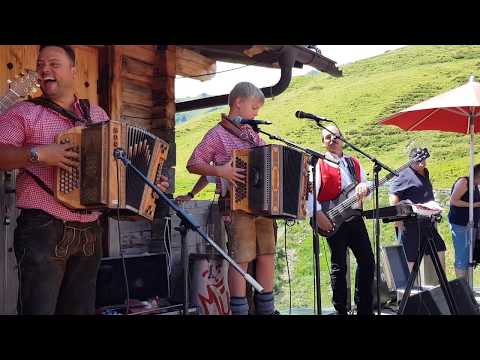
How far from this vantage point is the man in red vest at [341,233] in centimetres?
494

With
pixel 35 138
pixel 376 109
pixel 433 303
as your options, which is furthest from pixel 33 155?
pixel 376 109

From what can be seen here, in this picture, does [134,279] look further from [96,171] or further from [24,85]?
[96,171]

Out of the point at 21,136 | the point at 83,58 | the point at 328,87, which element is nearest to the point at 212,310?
the point at 83,58

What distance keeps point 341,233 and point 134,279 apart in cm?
170

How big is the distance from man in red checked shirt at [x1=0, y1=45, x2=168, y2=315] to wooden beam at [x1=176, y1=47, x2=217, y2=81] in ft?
11.1

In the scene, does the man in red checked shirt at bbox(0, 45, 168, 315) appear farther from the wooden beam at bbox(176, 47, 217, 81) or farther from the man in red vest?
the wooden beam at bbox(176, 47, 217, 81)

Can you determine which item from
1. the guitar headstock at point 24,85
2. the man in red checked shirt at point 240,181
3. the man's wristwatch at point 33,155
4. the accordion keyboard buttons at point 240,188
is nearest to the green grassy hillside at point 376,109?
the man in red checked shirt at point 240,181

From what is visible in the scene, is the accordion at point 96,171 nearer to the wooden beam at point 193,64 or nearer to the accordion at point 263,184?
the accordion at point 263,184

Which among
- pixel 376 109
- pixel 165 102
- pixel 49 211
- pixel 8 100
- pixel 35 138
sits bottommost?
pixel 49 211

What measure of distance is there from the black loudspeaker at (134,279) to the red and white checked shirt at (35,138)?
1.74 m

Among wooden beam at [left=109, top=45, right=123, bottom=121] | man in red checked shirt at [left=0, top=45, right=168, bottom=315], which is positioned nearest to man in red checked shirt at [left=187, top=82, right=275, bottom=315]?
man in red checked shirt at [left=0, top=45, right=168, bottom=315]

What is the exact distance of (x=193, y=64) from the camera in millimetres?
6863
